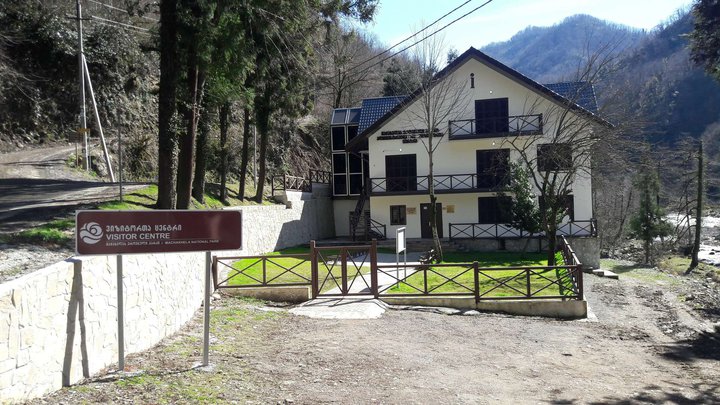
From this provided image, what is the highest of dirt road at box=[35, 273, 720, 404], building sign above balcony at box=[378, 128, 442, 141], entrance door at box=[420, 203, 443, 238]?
building sign above balcony at box=[378, 128, 442, 141]

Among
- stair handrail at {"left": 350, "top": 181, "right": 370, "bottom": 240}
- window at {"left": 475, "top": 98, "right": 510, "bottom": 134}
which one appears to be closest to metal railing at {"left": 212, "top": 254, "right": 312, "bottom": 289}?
stair handrail at {"left": 350, "top": 181, "right": 370, "bottom": 240}

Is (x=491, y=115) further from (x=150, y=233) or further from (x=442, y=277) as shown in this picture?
(x=150, y=233)

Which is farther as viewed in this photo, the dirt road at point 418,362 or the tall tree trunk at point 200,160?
the tall tree trunk at point 200,160

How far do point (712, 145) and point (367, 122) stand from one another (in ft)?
204

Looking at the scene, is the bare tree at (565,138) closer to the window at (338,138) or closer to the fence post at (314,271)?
the fence post at (314,271)

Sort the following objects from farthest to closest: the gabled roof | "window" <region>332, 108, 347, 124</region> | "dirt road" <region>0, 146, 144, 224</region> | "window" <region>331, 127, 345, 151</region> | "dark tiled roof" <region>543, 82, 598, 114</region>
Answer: "window" <region>332, 108, 347, 124</region>
"window" <region>331, 127, 345, 151</region>
the gabled roof
"dark tiled roof" <region>543, 82, 598, 114</region>
"dirt road" <region>0, 146, 144, 224</region>

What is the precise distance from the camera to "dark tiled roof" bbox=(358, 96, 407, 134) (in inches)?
1398

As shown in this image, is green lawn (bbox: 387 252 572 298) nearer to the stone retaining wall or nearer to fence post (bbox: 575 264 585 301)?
fence post (bbox: 575 264 585 301)

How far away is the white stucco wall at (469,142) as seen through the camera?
30.1 meters

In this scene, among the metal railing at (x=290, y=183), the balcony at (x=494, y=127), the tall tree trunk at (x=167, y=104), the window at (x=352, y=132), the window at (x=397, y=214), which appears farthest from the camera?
the window at (x=352, y=132)

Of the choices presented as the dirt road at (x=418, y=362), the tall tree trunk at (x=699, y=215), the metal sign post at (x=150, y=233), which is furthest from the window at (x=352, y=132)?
the metal sign post at (x=150, y=233)

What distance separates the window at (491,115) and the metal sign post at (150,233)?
81.5 ft

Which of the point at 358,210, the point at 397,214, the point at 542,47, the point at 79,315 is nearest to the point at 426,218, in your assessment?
the point at 397,214

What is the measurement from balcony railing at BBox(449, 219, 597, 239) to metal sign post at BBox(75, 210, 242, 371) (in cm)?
2321
